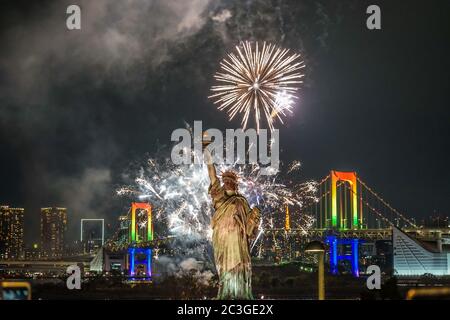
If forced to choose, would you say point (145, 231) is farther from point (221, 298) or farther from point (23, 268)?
point (221, 298)

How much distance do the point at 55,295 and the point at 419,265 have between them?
4262cm

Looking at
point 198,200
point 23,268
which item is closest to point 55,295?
point 198,200

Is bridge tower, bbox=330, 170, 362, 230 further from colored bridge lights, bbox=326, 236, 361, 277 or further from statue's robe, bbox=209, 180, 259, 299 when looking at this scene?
statue's robe, bbox=209, 180, 259, 299

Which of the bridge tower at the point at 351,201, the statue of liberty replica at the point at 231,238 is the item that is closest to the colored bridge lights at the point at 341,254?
the bridge tower at the point at 351,201

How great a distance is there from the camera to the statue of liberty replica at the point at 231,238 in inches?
723

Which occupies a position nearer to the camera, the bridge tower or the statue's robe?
the statue's robe

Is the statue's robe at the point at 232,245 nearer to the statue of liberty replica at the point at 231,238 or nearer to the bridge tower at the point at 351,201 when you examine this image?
the statue of liberty replica at the point at 231,238

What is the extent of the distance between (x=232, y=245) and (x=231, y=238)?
0.16 metres

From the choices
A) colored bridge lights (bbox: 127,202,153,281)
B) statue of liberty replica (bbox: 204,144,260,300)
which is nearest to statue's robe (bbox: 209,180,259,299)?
statue of liberty replica (bbox: 204,144,260,300)

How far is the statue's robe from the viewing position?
18.4 meters

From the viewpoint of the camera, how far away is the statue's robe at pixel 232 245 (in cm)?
1836

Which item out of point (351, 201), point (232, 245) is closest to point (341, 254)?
point (351, 201)

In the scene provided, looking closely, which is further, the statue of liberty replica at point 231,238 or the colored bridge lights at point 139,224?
the colored bridge lights at point 139,224

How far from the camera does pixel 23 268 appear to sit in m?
107
